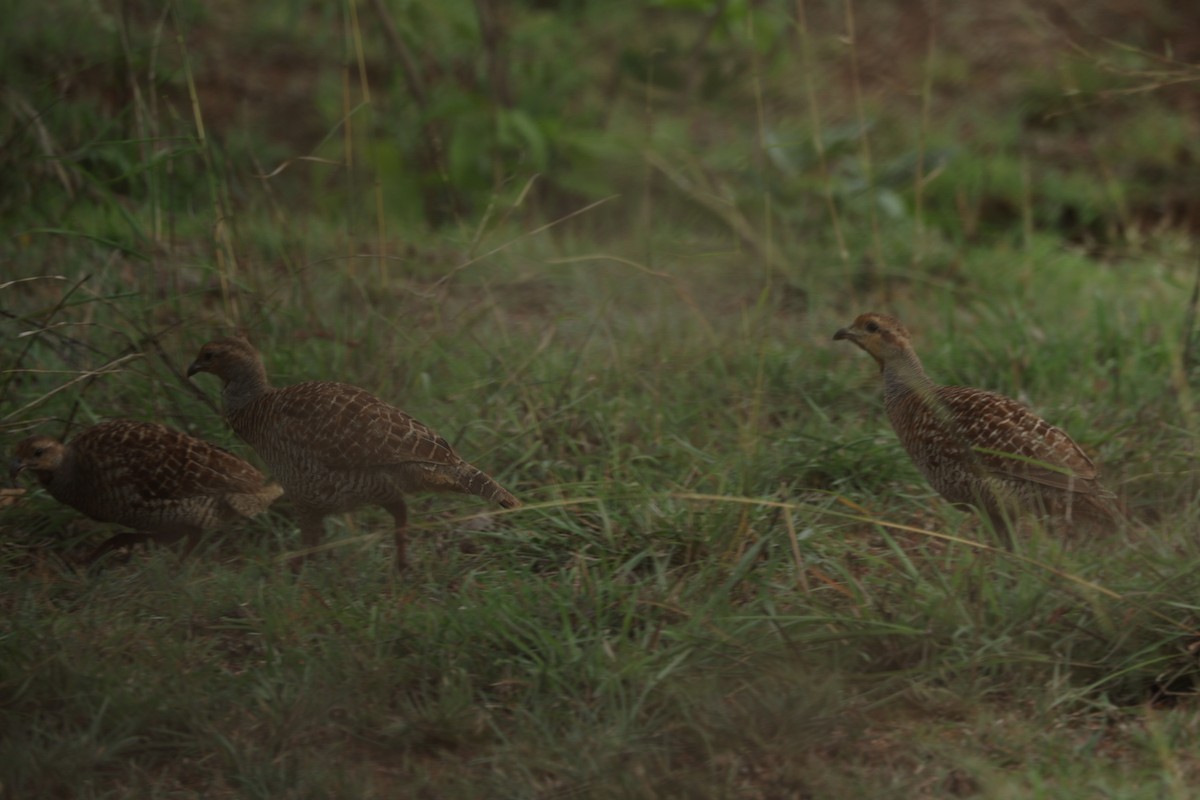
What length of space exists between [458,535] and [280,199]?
3761 millimetres

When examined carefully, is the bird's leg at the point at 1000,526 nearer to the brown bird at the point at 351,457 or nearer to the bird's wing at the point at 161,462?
the brown bird at the point at 351,457

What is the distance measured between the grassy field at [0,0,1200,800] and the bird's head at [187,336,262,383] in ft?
0.97

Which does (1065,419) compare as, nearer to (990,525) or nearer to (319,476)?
(990,525)

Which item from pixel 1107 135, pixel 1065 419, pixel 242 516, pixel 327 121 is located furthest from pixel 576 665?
pixel 1107 135

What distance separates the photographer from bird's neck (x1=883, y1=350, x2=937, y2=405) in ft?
18.2

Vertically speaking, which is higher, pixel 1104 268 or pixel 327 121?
pixel 327 121

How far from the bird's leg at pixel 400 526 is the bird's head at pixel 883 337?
6.09ft

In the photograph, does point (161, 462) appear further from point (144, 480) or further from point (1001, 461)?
point (1001, 461)

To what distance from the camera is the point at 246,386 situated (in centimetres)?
550

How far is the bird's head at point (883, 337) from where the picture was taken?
5.64 metres

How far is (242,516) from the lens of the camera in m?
5.37

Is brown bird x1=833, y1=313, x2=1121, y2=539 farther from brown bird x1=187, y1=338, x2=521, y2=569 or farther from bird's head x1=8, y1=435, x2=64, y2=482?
bird's head x1=8, y1=435, x2=64, y2=482

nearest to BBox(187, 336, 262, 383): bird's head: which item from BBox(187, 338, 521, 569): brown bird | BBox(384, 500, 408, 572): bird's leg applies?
BBox(187, 338, 521, 569): brown bird

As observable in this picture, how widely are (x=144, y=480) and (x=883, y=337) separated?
2.79m
